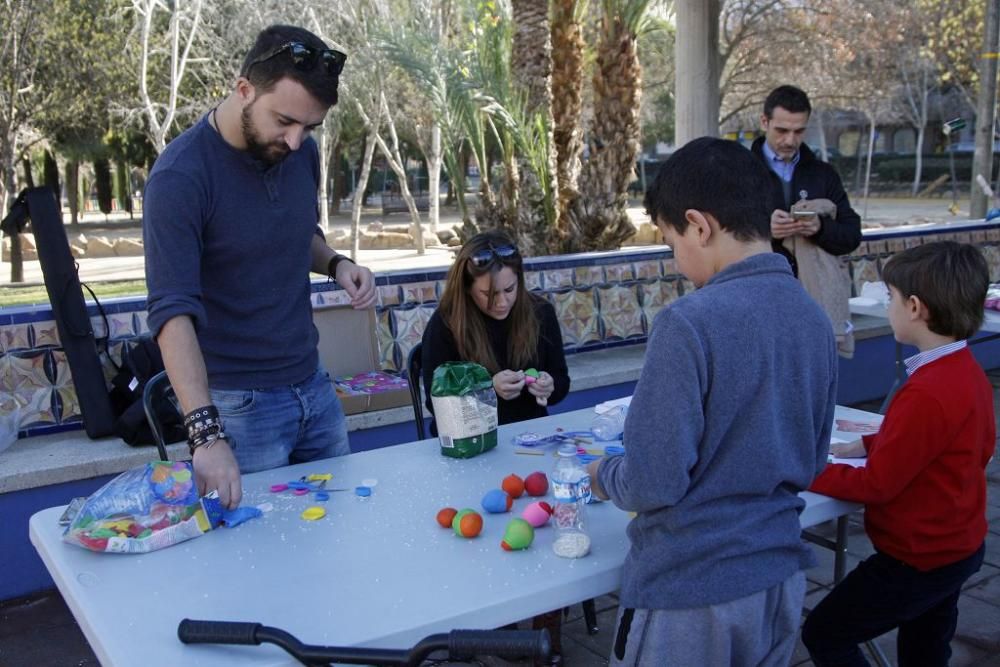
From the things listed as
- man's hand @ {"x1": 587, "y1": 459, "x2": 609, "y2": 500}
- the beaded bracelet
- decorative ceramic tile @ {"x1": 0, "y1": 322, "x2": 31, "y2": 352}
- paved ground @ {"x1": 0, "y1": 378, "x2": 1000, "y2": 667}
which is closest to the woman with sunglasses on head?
the beaded bracelet

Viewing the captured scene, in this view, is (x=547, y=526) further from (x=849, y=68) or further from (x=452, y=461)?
(x=849, y=68)

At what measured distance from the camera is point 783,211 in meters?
4.37

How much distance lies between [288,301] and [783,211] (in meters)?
2.62

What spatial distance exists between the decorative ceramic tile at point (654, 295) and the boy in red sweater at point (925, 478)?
368cm

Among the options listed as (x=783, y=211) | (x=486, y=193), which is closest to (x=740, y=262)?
(x=783, y=211)

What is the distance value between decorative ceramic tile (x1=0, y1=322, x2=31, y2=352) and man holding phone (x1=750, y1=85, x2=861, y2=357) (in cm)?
347

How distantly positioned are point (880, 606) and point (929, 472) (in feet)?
1.17

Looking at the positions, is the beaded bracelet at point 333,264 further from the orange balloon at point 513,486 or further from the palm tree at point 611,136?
the palm tree at point 611,136

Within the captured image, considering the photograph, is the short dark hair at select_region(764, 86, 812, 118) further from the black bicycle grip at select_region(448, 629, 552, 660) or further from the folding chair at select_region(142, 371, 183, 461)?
the black bicycle grip at select_region(448, 629, 552, 660)

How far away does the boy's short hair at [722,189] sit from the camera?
170 cm

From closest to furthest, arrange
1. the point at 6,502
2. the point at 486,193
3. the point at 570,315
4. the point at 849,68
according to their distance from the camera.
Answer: the point at 6,502 → the point at 570,315 → the point at 486,193 → the point at 849,68

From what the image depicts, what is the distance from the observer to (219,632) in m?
1.57

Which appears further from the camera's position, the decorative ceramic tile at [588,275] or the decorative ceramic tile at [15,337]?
the decorative ceramic tile at [588,275]

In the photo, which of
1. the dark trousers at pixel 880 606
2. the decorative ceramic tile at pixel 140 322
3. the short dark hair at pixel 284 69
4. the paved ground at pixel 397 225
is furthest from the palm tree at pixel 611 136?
the short dark hair at pixel 284 69
